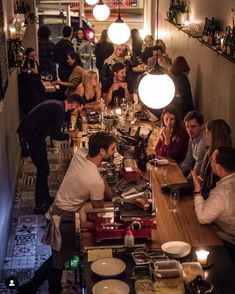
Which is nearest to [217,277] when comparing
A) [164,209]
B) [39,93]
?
[164,209]

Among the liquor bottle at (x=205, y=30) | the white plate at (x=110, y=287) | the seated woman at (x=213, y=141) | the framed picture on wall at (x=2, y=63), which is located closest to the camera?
the white plate at (x=110, y=287)

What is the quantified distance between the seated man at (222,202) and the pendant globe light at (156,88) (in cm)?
62

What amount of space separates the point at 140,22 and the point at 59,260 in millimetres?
13701

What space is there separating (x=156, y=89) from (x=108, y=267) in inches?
60.5

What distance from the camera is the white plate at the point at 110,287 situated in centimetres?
303

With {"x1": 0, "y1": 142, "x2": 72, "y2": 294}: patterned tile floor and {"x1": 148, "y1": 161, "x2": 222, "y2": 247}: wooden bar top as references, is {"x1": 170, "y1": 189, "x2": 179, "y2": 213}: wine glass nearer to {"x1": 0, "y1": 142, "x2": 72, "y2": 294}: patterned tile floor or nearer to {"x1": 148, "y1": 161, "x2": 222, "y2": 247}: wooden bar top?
{"x1": 148, "y1": 161, "x2": 222, "y2": 247}: wooden bar top

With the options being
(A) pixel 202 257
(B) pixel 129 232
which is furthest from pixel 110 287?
(A) pixel 202 257

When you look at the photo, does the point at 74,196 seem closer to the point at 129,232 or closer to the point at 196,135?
the point at 129,232

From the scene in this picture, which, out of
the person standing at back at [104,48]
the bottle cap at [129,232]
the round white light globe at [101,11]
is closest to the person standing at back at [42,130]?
the bottle cap at [129,232]

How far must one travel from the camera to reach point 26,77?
7.72 metres

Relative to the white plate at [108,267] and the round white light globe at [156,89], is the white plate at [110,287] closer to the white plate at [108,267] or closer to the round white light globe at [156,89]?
the white plate at [108,267]

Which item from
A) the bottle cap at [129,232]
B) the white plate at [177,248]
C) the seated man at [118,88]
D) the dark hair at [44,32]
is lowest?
the white plate at [177,248]

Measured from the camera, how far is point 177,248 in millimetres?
3445

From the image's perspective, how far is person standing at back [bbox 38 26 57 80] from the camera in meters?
10.0
